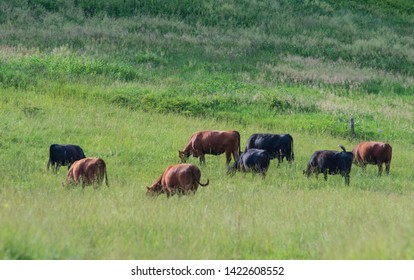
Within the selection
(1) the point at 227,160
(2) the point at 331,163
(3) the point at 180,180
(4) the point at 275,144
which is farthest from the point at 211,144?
(3) the point at 180,180

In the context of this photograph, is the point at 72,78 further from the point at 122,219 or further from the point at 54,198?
the point at 122,219

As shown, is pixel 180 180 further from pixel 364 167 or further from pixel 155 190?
pixel 364 167

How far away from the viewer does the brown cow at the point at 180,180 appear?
44.1 ft

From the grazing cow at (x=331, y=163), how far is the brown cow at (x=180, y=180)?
4710 mm

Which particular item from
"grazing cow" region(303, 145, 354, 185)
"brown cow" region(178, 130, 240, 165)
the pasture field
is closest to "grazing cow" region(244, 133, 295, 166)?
the pasture field

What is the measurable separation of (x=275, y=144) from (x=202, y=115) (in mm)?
7429

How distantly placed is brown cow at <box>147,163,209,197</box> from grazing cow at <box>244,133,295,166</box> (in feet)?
20.1

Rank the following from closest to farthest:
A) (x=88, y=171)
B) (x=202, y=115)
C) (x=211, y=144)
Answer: (x=88, y=171), (x=211, y=144), (x=202, y=115)

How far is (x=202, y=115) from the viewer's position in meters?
26.8

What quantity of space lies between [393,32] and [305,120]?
2729 cm

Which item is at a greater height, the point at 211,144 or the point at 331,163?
the point at 331,163

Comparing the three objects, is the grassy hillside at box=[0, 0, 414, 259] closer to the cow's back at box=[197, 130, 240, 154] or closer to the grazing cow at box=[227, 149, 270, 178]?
the grazing cow at box=[227, 149, 270, 178]

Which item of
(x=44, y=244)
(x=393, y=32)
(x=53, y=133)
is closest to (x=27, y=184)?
(x=53, y=133)

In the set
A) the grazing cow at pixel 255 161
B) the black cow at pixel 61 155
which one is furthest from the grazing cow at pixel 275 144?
the black cow at pixel 61 155
